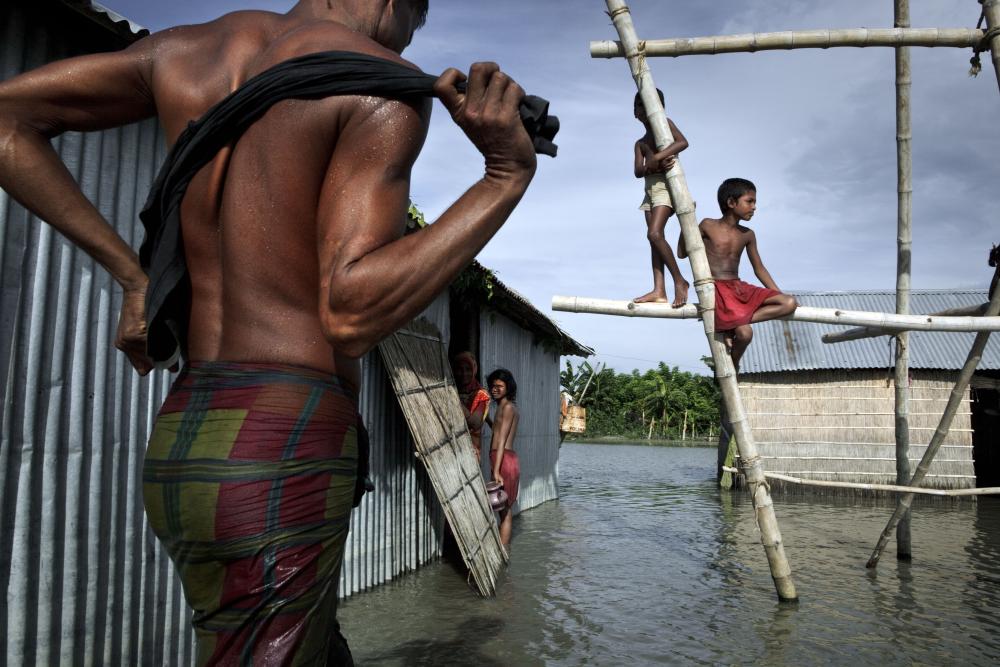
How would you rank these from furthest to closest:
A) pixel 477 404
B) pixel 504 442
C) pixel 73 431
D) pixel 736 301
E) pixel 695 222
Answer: pixel 477 404 → pixel 504 442 → pixel 736 301 → pixel 695 222 → pixel 73 431

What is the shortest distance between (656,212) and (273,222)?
5076 mm

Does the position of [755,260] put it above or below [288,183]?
above

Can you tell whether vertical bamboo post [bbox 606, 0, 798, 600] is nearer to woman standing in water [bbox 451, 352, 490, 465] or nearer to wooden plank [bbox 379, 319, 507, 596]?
wooden plank [bbox 379, 319, 507, 596]

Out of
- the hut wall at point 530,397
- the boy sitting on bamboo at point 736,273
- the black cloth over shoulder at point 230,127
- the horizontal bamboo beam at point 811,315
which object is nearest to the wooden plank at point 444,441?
the horizontal bamboo beam at point 811,315

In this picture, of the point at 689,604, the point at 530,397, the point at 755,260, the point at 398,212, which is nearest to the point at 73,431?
the point at 398,212

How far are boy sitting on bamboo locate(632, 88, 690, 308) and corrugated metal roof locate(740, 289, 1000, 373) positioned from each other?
444 inches

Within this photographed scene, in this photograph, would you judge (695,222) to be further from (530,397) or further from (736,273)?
(530,397)

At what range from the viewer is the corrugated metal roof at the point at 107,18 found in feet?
11.0

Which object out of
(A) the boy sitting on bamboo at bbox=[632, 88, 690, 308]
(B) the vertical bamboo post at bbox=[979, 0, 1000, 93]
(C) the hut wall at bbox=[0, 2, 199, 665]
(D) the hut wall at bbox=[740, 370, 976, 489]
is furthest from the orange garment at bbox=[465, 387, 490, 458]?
(D) the hut wall at bbox=[740, 370, 976, 489]

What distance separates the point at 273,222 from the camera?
3.76 feet

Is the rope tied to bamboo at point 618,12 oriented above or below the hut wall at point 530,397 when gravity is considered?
above

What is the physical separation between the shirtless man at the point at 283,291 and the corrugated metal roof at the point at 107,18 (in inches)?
100

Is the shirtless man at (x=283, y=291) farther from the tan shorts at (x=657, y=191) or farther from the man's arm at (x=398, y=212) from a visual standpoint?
the tan shorts at (x=657, y=191)

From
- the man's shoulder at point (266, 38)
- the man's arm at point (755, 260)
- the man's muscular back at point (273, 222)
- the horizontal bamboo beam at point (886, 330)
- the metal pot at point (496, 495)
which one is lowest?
the metal pot at point (496, 495)
